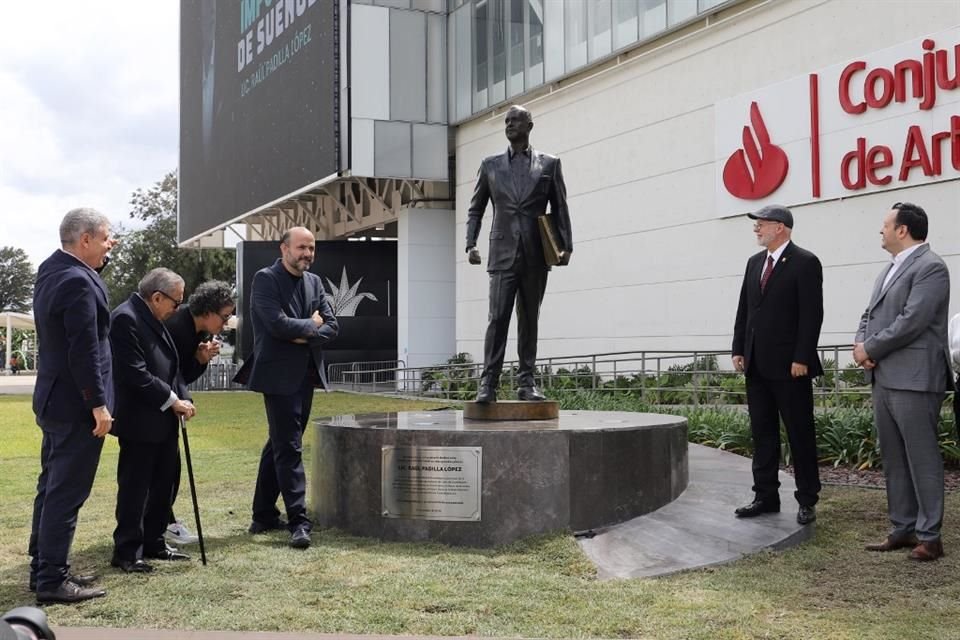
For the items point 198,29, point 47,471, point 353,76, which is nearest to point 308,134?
point 353,76

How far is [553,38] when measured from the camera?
24.3 metres

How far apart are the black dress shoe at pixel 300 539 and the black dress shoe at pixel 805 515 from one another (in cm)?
328

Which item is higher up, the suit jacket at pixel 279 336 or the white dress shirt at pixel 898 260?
the white dress shirt at pixel 898 260

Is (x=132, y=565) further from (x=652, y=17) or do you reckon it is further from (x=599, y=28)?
(x=599, y=28)

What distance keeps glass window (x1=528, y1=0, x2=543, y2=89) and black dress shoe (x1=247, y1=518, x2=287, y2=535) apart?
1929cm

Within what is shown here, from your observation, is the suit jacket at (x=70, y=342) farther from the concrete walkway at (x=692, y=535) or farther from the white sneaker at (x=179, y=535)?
the concrete walkway at (x=692, y=535)

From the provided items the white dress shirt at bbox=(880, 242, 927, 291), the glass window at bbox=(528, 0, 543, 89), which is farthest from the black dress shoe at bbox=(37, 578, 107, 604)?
the glass window at bbox=(528, 0, 543, 89)

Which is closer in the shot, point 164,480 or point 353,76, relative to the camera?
point 164,480

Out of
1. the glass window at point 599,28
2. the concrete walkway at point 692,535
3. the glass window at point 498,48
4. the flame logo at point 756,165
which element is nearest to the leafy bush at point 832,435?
the concrete walkway at point 692,535

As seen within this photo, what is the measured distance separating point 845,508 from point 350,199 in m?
32.1

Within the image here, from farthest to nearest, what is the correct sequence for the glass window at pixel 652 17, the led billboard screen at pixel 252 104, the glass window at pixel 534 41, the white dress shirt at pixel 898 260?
1. the led billboard screen at pixel 252 104
2. the glass window at pixel 534 41
3. the glass window at pixel 652 17
4. the white dress shirt at pixel 898 260

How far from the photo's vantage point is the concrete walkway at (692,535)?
6.07m

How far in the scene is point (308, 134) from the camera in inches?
1189

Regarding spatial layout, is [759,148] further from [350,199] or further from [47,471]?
[350,199]
